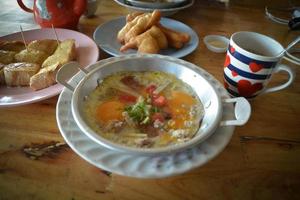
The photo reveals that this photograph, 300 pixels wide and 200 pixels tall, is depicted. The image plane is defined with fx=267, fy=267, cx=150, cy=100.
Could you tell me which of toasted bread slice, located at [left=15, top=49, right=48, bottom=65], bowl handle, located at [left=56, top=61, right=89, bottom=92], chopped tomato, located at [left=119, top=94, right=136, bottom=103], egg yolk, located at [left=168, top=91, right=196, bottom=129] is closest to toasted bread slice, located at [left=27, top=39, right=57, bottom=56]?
toasted bread slice, located at [left=15, top=49, right=48, bottom=65]

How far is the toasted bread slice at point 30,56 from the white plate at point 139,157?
12.4 inches

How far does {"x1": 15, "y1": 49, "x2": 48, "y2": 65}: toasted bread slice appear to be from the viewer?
2.62ft

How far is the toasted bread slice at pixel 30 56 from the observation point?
0.80 meters

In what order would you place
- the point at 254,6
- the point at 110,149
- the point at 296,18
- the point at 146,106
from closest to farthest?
the point at 110,149
the point at 146,106
the point at 296,18
the point at 254,6

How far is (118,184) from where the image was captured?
0.54 metres

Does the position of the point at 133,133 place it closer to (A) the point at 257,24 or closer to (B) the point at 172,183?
(B) the point at 172,183

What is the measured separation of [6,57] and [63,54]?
0.17 m

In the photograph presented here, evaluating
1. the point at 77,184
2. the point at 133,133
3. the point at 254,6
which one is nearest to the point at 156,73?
the point at 133,133

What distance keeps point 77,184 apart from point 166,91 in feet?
1.02

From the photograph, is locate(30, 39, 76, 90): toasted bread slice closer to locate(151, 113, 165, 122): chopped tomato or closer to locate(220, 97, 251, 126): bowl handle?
Result: locate(151, 113, 165, 122): chopped tomato

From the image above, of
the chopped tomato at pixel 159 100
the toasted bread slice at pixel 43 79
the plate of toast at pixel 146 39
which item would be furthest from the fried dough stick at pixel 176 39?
the toasted bread slice at pixel 43 79

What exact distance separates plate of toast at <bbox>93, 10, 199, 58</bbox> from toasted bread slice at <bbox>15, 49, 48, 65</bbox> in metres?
0.18

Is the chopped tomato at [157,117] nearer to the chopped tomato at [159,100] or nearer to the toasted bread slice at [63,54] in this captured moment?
the chopped tomato at [159,100]

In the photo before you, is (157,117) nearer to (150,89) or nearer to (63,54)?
(150,89)
